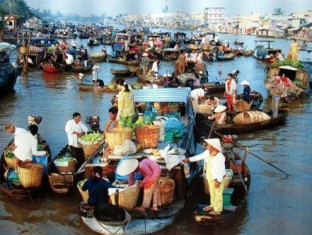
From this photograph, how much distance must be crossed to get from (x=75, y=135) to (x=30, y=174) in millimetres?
1662

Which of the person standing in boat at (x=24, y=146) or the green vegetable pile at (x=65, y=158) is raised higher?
the person standing in boat at (x=24, y=146)

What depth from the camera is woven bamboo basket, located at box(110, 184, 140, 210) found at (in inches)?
259

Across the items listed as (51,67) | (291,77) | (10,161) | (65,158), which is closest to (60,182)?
(65,158)

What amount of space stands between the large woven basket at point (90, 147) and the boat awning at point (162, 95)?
175 centimetres

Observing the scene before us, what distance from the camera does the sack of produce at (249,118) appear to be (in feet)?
42.3

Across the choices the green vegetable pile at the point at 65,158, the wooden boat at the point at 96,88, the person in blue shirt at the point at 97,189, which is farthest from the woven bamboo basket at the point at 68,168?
the wooden boat at the point at 96,88

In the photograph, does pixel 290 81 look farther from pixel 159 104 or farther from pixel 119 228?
pixel 119 228

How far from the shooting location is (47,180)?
8195 mm

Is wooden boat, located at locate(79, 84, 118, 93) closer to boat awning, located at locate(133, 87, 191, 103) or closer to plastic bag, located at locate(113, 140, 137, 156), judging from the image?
boat awning, located at locate(133, 87, 191, 103)

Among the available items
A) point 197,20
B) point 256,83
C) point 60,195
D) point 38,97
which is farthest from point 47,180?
point 197,20

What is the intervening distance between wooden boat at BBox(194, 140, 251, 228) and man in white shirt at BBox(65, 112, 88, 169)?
109 inches

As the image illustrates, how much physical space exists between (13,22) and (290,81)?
4345 centimetres

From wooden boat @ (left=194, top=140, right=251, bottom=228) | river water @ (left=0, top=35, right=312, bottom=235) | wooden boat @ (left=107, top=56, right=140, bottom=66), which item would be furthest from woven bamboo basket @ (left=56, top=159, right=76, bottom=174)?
→ wooden boat @ (left=107, top=56, right=140, bottom=66)

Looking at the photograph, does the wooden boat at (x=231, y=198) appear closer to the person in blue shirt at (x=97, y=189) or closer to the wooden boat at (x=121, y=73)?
the person in blue shirt at (x=97, y=189)
